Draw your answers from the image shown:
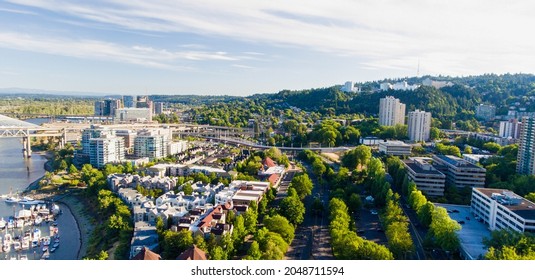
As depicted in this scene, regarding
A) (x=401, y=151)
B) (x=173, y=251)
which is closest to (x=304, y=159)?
(x=401, y=151)

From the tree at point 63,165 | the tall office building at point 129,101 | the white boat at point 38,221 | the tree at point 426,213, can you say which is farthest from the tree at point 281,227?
the tall office building at point 129,101

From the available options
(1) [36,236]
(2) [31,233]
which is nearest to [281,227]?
(1) [36,236]

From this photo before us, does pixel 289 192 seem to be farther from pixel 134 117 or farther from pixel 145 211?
pixel 134 117

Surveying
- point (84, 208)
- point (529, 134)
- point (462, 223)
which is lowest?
point (84, 208)

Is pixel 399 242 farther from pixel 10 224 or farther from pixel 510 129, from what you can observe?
pixel 510 129

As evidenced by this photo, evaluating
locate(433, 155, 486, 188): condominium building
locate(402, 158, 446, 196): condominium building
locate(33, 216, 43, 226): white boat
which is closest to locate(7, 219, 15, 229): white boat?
locate(33, 216, 43, 226): white boat

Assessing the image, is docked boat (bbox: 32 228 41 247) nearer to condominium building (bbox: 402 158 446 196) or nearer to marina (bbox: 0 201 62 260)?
marina (bbox: 0 201 62 260)
